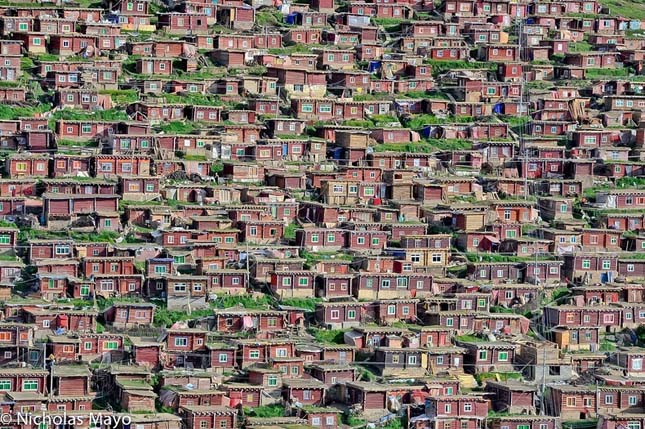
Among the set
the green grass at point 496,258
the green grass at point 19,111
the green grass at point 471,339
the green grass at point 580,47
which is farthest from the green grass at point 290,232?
the green grass at point 580,47

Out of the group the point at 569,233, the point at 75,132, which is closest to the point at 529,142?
the point at 569,233

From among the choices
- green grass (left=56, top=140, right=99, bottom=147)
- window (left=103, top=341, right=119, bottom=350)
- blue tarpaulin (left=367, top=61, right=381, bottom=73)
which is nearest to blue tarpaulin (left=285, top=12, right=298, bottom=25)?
blue tarpaulin (left=367, top=61, right=381, bottom=73)

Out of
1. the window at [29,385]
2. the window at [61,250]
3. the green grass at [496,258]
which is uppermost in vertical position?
the window at [61,250]

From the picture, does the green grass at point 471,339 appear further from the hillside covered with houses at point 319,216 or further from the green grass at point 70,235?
the green grass at point 70,235

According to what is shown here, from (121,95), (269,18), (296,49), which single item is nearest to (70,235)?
(121,95)

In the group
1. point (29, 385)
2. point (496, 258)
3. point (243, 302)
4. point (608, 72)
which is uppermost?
point (608, 72)

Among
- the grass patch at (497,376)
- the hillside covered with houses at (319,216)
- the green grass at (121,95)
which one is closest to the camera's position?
the hillside covered with houses at (319,216)

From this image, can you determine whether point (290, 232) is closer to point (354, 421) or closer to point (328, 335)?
point (328, 335)
